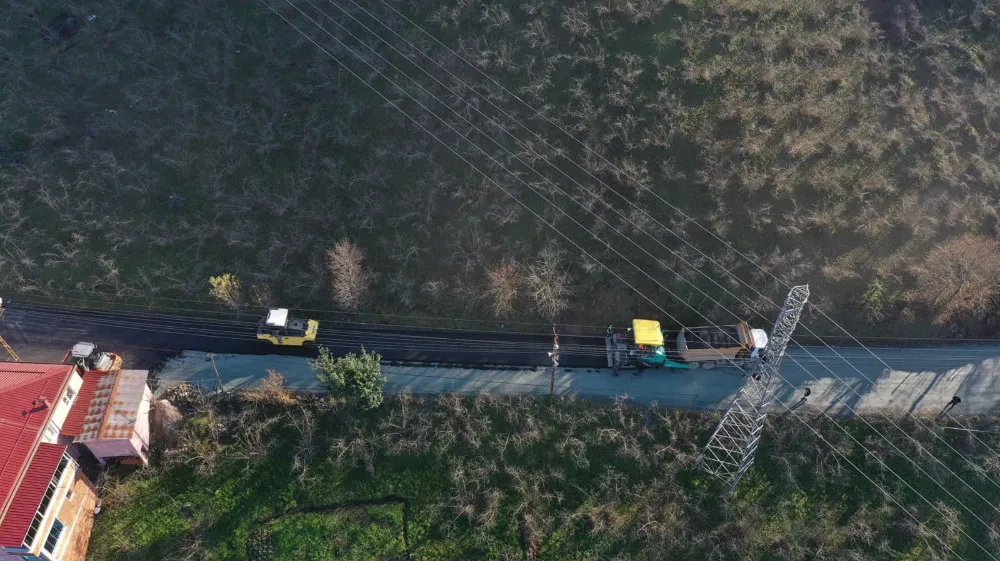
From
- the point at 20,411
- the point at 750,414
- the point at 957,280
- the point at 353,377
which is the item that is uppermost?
the point at 20,411

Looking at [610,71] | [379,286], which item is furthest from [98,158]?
[610,71]

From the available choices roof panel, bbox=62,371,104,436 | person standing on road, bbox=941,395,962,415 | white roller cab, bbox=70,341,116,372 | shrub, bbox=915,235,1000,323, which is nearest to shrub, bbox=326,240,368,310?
white roller cab, bbox=70,341,116,372

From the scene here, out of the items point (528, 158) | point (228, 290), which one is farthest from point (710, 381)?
point (228, 290)

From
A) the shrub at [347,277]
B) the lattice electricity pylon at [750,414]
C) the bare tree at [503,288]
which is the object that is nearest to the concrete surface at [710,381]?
the lattice electricity pylon at [750,414]

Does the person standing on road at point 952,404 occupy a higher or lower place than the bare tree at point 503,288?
lower

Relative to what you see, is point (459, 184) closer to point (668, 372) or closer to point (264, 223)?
point (264, 223)

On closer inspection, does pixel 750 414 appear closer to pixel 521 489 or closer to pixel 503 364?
pixel 521 489

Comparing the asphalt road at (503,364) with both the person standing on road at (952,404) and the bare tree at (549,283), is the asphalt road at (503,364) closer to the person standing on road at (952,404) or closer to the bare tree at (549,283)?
the person standing on road at (952,404)
